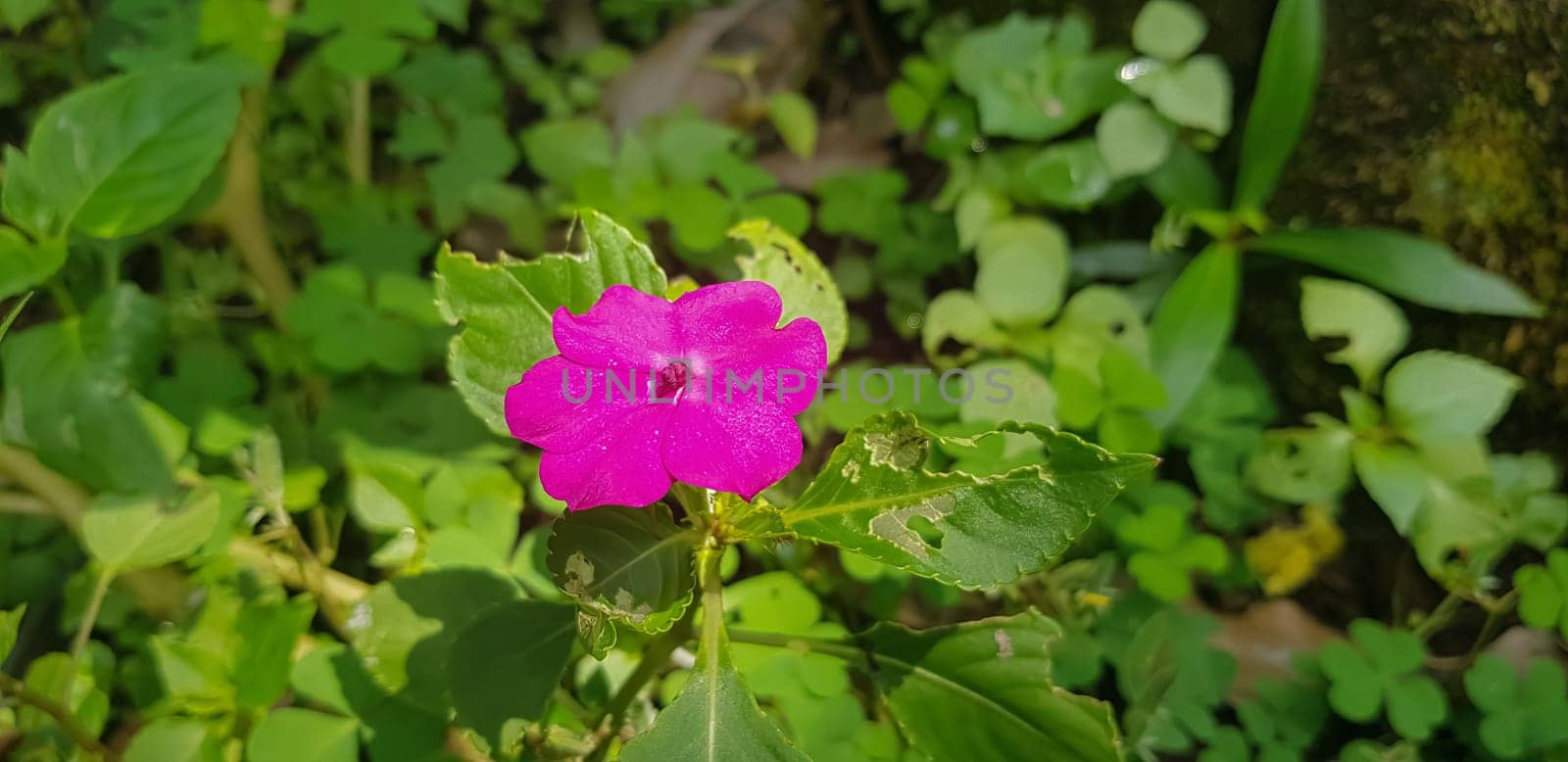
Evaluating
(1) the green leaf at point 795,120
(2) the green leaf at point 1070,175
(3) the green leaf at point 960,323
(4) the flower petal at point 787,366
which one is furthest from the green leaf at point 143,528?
(2) the green leaf at point 1070,175

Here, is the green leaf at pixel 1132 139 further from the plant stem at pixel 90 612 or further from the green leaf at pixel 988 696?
the plant stem at pixel 90 612

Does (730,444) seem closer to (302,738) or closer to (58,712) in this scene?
(302,738)

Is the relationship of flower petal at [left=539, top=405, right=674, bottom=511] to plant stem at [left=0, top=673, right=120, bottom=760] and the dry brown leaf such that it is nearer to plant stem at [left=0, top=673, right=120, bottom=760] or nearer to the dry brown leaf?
plant stem at [left=0, top=673, right=120, bottom=760]

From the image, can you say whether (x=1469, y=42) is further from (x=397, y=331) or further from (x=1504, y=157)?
(x=397, y=331)

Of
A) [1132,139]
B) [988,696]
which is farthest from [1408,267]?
[988,696]

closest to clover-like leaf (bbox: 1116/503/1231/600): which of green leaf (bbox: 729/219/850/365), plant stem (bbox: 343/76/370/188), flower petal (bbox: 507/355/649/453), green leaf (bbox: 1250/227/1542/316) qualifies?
green leaf (bbox: 1250/227/1542/316)

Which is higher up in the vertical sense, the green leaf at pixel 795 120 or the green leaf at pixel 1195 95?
the green leaf at pixel 1195 95
